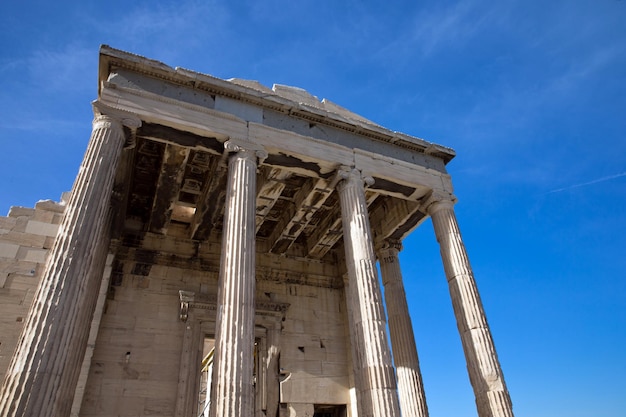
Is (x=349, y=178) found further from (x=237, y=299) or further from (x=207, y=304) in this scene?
(x=207, y=304)

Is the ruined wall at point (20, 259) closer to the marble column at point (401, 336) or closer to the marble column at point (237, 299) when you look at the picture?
the marble column at point (237, 299)

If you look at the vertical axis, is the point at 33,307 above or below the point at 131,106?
below

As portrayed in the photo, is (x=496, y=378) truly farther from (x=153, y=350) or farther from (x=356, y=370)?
(x=153, y=350)

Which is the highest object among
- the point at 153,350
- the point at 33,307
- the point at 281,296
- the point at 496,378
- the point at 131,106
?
the point at 131,106

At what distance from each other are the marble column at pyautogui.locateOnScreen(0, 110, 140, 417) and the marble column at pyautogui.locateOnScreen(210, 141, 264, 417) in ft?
8.91

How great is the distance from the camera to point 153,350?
13641 millimetres

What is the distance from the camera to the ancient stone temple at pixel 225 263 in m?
8.80

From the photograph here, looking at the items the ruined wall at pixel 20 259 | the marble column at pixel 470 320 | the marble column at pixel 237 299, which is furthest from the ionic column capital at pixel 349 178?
the ruined wall at pixel 20 259

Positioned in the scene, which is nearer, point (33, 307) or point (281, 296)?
point (33, 307)

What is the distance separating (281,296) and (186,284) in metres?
3.63

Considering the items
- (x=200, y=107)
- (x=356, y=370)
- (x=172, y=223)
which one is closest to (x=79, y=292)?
(x=200, y=107)

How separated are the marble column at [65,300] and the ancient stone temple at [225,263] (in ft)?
0.09

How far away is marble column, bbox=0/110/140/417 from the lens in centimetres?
687

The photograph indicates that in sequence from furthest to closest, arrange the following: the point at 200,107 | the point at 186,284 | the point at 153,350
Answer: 1. the point at 186,284
2. the point at 153,350
3. the point at 200,107
